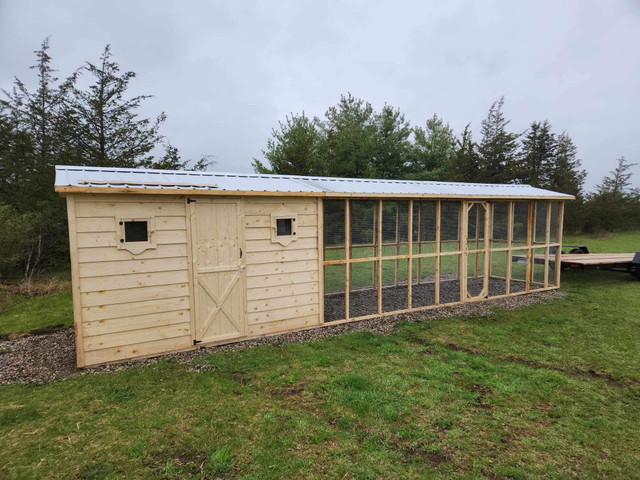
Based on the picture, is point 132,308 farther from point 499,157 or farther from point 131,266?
point 499,157

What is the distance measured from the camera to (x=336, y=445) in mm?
2820

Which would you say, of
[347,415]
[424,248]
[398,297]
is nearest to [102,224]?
[347,415]

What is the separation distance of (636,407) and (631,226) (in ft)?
79.0

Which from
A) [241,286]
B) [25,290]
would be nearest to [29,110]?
[25,290]

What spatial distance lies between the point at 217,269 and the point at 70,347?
92.2 inches

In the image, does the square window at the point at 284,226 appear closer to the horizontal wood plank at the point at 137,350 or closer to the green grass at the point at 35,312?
the horizontal wood plank at the point at 137,350

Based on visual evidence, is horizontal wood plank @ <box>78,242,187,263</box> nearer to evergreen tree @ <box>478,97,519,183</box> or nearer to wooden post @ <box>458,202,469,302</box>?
wooden post @ <box>458,202,469,302</box>

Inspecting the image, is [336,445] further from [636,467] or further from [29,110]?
[29,110]

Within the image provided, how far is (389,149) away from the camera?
22.1 meters

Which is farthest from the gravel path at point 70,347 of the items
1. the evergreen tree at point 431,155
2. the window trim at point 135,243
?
the evergreen tree at point 431,155

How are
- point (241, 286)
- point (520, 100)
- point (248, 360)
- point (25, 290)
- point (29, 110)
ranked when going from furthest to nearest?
1. point (520, 100)
2. point (29, 110)
3. point (25, 290)
4. point (241, 286)
5. point (248, 360)

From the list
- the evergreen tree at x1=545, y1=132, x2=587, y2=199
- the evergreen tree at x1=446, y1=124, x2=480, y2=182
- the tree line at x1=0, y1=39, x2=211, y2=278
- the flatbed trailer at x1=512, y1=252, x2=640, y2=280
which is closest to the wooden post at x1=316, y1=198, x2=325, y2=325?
the flatbed trailer at x1=512, y1=252, x2=640, y2=280

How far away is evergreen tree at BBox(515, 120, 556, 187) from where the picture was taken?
82.6ft

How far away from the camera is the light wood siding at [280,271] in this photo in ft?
17.4
